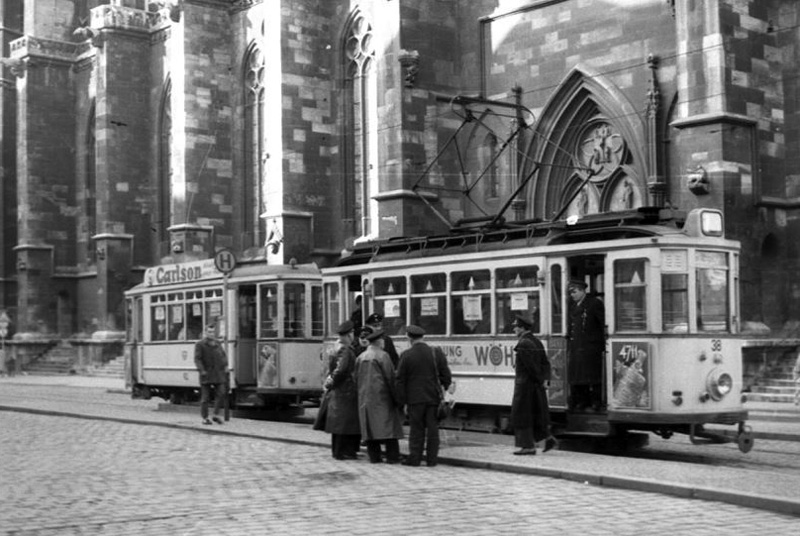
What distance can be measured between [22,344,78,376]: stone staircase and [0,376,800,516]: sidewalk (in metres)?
25.9

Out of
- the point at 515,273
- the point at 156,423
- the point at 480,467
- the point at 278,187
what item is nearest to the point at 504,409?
the point at 515,273

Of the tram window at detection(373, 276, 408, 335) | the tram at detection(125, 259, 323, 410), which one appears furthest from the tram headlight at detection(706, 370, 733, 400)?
the tram at detection(125, 259, 323, 410)

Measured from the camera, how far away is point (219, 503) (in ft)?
33.4

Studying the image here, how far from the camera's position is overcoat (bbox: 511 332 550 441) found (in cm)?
1316

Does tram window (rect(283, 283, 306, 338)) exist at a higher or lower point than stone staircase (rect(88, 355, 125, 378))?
higher

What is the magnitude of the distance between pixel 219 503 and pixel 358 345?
15.0 feet

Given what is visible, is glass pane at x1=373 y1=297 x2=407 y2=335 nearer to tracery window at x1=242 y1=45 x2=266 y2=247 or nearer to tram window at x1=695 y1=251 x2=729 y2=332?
tram window at x1=695 y1=251 x2=729 y2=332

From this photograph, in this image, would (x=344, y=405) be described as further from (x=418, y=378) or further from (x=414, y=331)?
(x=414, y=331)

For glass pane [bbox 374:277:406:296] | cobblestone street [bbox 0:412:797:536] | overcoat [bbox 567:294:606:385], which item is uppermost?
glass pane [bbox 374:277:406:296]

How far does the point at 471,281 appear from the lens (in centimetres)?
1625

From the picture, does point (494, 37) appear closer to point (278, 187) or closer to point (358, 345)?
point (278, 187)

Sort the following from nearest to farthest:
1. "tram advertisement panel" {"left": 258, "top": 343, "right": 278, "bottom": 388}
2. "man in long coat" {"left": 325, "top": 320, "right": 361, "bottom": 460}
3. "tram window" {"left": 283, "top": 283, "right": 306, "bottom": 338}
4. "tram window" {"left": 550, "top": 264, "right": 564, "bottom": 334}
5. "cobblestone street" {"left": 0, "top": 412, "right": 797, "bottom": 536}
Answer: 1. "cobblestone street" {"left": 0, "top": 412, "right": 797, "bottom": 536}
2. "man in long coat" {"left": 325, "top": 320, "right": 361, "bottom": 460}
3. "tram window" {"left": 550, "top": 264, "right": 564, "bottom": 334}
4. "tram advertisement panel" {"left": 258, "top": 343, "right": 278, "bottom": 388}
5. "tram window" {"left": 283, "top": 283, "right": 306, "bottom": 338}

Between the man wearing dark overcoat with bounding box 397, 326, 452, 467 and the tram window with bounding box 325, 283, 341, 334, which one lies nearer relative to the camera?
the man wearing dark overcoat with bounding box 397, 326, 452, 467

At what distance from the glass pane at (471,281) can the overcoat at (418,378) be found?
118 inches
